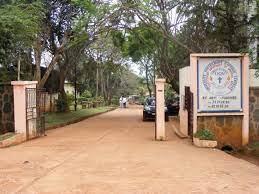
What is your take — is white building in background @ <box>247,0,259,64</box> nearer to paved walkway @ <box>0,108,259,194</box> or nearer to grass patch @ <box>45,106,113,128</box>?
paved walkway @ <box>0,108,259,194</box>

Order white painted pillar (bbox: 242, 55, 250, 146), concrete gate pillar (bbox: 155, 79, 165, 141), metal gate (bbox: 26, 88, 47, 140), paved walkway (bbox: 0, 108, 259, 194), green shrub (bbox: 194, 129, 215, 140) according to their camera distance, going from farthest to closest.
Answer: metal gate (bbox: 26, 88, 47, 140)
concrete gate pillar (bbox: 155, 79, 165, 141)
white painted pillar (bbox: 242, 55, 250, 146)
green shrub (bbox: 194, 129, 215, 140)
paved walkway (bbox: 0, 108, 259, 194)

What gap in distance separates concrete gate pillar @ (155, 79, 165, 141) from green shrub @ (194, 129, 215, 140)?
75.0 inches

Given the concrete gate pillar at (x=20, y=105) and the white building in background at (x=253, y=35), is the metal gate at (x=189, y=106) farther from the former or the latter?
the concrete gate pillar at (x=20, y=105)

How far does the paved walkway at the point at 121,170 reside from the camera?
991 cm

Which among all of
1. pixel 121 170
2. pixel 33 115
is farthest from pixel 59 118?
pixel 121 170

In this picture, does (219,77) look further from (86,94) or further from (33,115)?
(86,94)

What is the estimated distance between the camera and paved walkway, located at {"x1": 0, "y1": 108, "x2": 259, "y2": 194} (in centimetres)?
991

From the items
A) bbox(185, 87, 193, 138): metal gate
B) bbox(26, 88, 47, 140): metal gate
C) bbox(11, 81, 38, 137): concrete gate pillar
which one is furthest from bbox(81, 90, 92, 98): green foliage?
bbox(11, 81, 38, 137): concrete gate pillar

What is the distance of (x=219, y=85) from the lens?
776 inches

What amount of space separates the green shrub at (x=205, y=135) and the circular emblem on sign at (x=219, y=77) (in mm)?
1791

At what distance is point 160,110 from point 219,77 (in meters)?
2.59

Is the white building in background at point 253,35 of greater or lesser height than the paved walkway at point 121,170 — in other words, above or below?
above

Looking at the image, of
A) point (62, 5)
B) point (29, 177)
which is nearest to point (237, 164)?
point (29, 177)

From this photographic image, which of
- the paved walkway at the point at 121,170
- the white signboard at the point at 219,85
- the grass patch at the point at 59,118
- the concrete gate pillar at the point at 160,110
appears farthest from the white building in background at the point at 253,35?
the grass patch at the point at 59,118
